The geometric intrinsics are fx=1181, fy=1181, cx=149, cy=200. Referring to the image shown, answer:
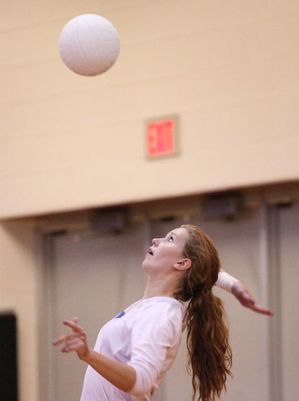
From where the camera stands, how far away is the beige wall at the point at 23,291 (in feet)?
30.1

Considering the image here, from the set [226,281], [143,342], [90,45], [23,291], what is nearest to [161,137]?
[23,291]

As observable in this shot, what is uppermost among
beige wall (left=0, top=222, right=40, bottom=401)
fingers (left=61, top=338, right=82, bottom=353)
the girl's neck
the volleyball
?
the volleyball

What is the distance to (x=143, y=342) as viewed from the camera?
14.1 ft

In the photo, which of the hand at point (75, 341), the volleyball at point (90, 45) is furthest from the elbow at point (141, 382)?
the volleyball at point (90, 45)

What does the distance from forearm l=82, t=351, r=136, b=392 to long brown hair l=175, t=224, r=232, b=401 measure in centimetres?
61

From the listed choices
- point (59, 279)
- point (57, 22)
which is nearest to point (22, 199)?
point (59, 279)

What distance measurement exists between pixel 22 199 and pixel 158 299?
15.1 ft

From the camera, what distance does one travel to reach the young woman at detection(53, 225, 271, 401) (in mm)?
4445

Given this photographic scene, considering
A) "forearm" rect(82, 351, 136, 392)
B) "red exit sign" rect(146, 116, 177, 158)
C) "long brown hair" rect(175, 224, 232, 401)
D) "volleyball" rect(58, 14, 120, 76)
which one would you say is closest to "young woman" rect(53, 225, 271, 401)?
"long brown hair" rect(175, 224, 232, 401)

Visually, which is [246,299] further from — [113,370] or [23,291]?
[23,291]

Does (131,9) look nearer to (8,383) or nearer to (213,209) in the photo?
(213,209)

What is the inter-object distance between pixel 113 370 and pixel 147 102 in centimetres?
463

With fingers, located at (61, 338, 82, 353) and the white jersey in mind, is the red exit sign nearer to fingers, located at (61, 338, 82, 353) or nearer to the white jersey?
the white jersey

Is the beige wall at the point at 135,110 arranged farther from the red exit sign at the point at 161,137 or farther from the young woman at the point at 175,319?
the young woman at the point at 175,319
